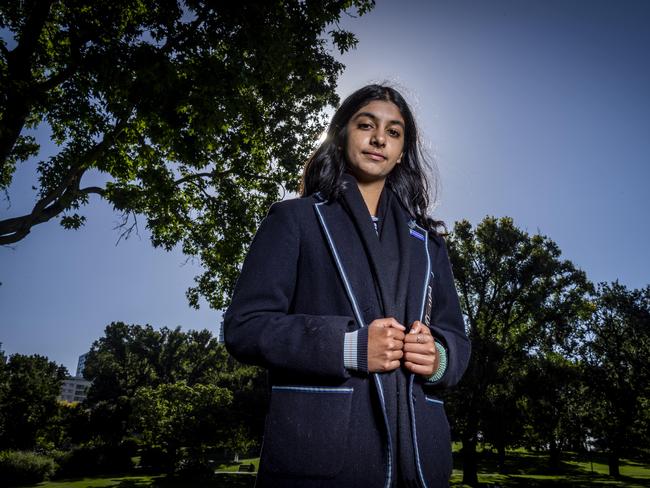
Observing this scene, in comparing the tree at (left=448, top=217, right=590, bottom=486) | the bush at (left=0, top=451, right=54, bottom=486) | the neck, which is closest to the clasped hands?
the neck

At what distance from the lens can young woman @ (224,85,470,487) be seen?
4.32 feet

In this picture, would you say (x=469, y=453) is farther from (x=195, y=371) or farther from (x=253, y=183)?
(x=195, y=371)

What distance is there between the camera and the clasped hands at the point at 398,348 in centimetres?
136

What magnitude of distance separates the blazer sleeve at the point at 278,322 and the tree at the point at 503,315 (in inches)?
1011

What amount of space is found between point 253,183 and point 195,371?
56521mm

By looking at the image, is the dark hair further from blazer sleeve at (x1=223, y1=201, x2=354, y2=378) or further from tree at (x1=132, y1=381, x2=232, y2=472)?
tree at (x1=132, y1=381, x2=232, y2=472)

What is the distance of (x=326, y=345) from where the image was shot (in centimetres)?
134

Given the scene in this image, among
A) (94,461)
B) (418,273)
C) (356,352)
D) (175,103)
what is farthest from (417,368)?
(94,461)

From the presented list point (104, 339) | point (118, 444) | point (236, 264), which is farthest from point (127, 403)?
point (236, 264)

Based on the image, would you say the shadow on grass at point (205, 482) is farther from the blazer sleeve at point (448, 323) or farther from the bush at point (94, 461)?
the blazer sleeve at point (448, 323)

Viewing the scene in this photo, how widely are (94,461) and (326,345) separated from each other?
5123cm

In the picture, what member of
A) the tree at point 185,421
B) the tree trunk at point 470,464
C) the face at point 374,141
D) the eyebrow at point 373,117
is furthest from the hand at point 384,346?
the tree at point 185,421

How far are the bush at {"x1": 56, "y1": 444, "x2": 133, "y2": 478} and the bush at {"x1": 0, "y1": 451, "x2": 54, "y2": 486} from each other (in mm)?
3912

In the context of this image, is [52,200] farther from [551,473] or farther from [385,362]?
[551,473]
